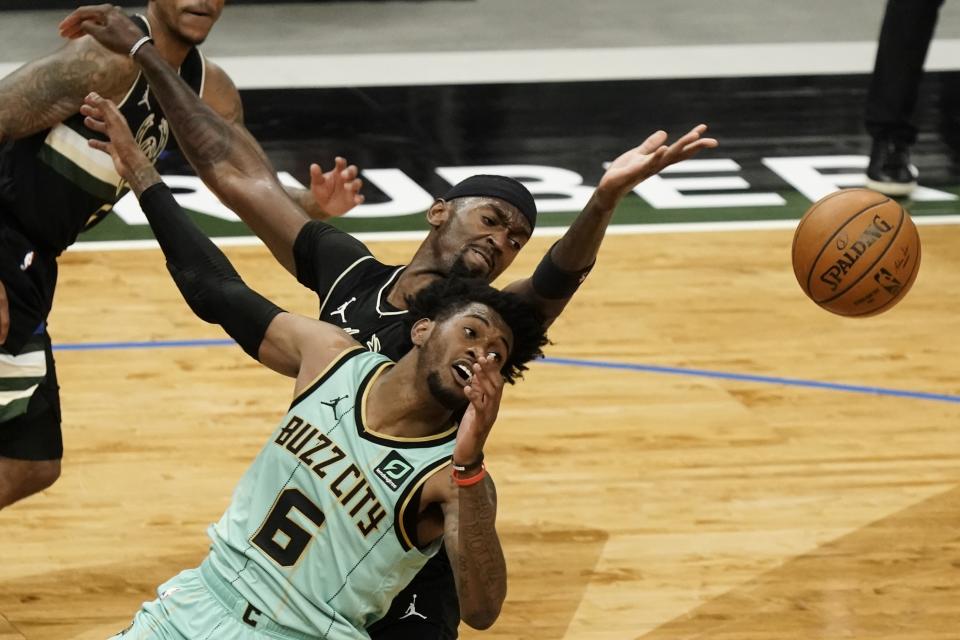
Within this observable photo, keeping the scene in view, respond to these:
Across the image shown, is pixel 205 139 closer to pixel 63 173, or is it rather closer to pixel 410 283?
pixel 63 173

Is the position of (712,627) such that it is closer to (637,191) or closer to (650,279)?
(650,279)

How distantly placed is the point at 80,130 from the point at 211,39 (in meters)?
8.20

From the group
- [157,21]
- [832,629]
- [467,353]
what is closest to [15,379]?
[157,21]

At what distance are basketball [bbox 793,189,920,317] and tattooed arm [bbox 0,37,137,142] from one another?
7.61 feet

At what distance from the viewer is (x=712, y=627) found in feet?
17.7

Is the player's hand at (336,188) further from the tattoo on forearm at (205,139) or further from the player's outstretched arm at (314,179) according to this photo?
the tattoo on forearm at (205,139)

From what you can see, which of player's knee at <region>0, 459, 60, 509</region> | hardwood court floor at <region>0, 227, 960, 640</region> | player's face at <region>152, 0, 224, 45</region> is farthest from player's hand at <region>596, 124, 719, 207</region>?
player's knee at <region>0, 459, 60, 509</region>

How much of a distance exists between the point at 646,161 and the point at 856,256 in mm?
1330

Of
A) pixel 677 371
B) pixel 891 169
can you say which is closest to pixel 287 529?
pixel 677 371

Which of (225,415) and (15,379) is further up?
(15,379)

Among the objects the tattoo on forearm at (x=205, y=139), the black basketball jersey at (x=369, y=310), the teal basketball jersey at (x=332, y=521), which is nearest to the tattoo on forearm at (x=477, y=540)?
the teal basketball jersey at (x=332, y=521)

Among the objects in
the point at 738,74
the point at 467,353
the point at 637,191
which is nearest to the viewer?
the point at 467,353

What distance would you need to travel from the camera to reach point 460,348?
12.8 ft

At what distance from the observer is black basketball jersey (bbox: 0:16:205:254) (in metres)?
4.90
